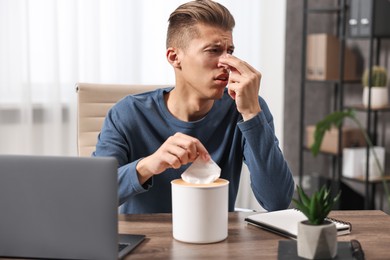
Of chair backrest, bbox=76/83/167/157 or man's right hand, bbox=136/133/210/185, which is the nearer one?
man's right hand, bbox=136/133/210/185

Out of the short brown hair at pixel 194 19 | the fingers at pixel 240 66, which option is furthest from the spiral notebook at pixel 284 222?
the short brown hair at pixel 194 19

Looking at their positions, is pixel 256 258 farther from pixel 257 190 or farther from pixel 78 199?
pixel 257 190

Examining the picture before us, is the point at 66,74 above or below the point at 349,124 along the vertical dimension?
above

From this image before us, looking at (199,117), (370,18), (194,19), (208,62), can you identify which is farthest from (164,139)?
(370,18)

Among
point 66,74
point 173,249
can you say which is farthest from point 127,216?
→ point 66,74

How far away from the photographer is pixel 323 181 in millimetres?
3654

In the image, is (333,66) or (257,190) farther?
(333,66)

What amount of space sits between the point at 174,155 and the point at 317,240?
15.5 inches

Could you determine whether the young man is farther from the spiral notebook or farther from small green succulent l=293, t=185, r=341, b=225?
small green succulent l=293, t=185, r=341, b=225

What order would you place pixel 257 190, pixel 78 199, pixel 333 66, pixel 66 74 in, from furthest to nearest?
pixel 333 66 → pixel 66 74 → pixel 257 190 → pixel 78 199

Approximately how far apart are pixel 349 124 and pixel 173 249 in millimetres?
2779

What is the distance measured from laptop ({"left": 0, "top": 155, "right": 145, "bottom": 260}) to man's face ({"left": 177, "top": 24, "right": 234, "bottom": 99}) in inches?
26.7

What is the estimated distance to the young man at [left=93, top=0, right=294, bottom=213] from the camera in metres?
1.54

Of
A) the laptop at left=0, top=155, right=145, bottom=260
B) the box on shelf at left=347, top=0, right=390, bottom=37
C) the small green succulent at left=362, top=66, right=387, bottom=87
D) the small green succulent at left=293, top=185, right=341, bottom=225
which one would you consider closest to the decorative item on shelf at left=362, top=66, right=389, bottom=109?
the small green succulent at left=362, top=66, right=387, bottom=87
